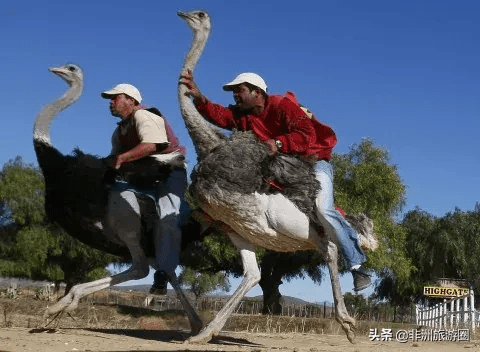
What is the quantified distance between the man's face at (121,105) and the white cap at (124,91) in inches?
1.7

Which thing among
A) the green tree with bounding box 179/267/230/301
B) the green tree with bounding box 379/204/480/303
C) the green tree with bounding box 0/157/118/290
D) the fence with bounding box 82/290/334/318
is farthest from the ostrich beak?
the green tree with bounding box 179/267/230/301

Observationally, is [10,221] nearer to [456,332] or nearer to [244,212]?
[456,332]

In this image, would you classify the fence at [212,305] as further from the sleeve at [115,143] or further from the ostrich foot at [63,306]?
the ostrich foot at [63,306]

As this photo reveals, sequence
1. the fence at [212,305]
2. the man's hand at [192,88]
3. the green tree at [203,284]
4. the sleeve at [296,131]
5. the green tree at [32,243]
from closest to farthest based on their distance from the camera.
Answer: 1. the sleeve at [296,131]
2. the man's hand at [192,88]
3. the fence at [212,305]
4. the green tree at [32,243]
5. the green tree at [203,284]

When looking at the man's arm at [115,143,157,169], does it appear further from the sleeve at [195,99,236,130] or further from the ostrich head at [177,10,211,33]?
the ostrich head at [177,10,211,33]

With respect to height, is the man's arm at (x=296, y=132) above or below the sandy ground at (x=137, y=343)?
above

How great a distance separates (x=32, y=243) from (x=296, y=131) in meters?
32.3

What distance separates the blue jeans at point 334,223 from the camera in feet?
23.0

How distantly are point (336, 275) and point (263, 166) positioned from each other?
122cm

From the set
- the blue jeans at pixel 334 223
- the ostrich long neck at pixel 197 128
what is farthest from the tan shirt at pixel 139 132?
the blue jeans at pixel 334 223

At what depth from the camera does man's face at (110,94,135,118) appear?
7.97 m

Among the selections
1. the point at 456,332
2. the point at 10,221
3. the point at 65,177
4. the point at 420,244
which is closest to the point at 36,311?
the point at 456,332

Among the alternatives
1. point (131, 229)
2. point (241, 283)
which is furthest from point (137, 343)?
point (131, 229)

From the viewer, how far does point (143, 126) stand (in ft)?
24.8
